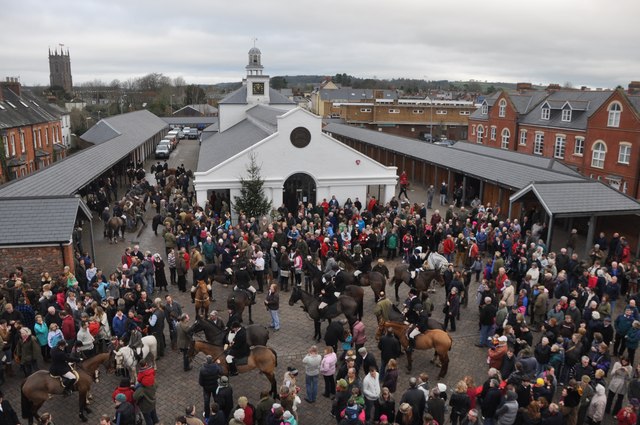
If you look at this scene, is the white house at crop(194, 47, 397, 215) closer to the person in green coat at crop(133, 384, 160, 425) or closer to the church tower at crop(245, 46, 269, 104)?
the person in green coat at crop(133, 384, 160, 425)

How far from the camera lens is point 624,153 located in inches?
1211

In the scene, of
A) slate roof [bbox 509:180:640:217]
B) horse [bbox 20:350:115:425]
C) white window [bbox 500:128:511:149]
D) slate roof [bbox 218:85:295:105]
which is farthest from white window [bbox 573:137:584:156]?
horse [bbox 20:350:115:425]

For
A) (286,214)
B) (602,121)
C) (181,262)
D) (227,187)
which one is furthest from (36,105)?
(602,121)

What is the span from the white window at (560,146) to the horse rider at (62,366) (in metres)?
35.9

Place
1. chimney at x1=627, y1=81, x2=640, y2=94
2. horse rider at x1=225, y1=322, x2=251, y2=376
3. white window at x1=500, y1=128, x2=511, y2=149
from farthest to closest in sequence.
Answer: white window at x1=500, y1=128, x2=511, y2=149 → chimney at x1=627, y1=81, x2=640, y2=94 → horse rider at x1=225, y1=322, x2=251, y2=376

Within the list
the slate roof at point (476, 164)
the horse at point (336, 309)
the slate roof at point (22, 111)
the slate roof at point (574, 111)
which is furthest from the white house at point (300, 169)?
the slate roof at point (22, 111)

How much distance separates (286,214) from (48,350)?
1268 centimetres

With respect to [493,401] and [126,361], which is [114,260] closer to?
[126,361]

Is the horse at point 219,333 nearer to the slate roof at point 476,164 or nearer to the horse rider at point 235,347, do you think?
the horse rider at point 235,347

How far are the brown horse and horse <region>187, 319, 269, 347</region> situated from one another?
303 cm

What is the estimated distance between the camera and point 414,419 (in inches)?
350

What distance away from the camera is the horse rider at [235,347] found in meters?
10.5

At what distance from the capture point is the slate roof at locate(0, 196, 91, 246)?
599 inches

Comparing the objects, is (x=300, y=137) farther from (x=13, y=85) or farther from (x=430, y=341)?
(x=13, y=85)
